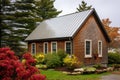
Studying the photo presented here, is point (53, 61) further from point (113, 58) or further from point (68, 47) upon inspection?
point (113, 58)

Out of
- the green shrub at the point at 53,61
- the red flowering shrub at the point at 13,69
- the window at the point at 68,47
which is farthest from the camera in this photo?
the window at the point at 68,47

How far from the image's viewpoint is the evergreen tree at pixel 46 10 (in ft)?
170

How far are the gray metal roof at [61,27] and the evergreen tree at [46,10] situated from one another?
1839 cm

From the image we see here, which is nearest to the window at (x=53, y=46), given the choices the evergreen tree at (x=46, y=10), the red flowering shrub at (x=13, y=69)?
the red flowering shrub at (x=13, y=69)

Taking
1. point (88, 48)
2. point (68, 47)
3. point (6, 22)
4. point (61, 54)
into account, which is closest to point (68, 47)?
point (68, 47)

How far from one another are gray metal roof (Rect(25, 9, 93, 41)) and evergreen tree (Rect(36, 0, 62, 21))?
1839cm

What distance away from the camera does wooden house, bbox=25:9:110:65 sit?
26.3 meters

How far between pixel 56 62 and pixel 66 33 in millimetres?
3726

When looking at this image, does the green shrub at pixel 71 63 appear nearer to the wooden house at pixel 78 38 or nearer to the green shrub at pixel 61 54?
the green shrub at pixel 61 54

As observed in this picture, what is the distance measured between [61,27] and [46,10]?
83.2 feet

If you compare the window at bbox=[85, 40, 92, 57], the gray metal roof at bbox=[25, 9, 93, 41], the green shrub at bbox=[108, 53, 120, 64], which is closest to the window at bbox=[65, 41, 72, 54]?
the gray metal roof at bbox=[25, 9, 93, 41]

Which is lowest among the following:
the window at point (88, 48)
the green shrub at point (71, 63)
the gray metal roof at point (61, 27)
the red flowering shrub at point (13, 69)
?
the green shrub at point (71, 63)

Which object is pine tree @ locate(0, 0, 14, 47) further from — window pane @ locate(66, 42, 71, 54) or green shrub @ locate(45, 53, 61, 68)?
green shrub @ locate(45, 53, 61, 68)

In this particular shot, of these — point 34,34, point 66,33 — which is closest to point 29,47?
point 34,34
